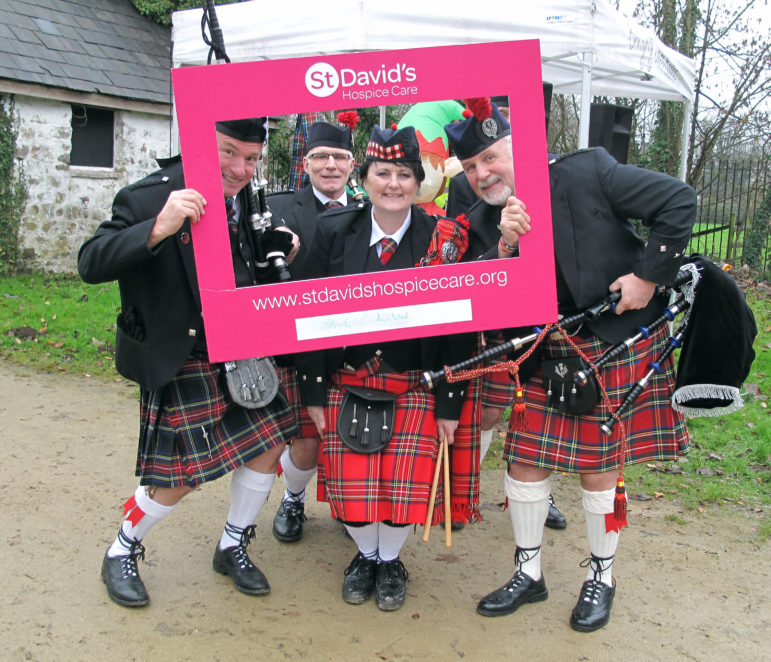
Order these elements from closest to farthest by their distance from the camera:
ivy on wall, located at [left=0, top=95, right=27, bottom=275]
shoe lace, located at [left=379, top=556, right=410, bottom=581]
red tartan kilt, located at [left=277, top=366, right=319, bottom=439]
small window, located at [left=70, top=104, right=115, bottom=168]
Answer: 1. shoe lace, located at [left=379, top=556, right=410, bottom=581]
2. red tartan kilt, located at [left=277, top=366, right=319, bottom=439]
3. ivy on wall, located at [left=0, top=95, right=27, bottom=275]
4. small window, located at [left=70, top=104, right=115, bottom=168]

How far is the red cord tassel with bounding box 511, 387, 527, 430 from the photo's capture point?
8.74 feet

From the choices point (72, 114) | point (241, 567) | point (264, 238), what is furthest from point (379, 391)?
point (72, 114)

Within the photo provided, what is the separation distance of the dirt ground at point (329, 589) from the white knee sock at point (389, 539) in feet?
0.67

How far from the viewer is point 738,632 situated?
2.75 metres

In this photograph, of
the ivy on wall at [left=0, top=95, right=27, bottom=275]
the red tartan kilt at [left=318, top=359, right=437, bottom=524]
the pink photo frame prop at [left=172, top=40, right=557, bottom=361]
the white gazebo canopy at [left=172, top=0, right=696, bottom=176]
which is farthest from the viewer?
the ivy on wall at [left=0, top=95, right=27, bottom=275]

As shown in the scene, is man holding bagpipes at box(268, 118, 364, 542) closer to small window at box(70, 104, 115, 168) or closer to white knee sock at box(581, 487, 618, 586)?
white knee sock at box(581, 487, 618, 586)

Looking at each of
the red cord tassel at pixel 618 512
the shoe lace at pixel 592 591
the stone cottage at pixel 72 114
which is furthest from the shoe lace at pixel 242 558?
the stone cottage at pixel 72 114

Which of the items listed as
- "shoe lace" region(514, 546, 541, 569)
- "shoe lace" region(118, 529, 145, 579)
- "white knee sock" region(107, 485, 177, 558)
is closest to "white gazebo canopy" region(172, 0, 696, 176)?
"shoe lace" region(514, 546, 541, 569)

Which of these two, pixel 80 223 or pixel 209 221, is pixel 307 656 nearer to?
pixel 209 221

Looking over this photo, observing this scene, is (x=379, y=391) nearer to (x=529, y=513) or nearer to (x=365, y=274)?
(x=365, y=274)

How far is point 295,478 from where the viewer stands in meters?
3.49

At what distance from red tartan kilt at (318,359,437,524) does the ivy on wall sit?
30.4ft

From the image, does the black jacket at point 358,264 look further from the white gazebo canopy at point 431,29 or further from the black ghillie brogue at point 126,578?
the white gazebo canopy at point 431,29

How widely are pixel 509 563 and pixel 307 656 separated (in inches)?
45.7
